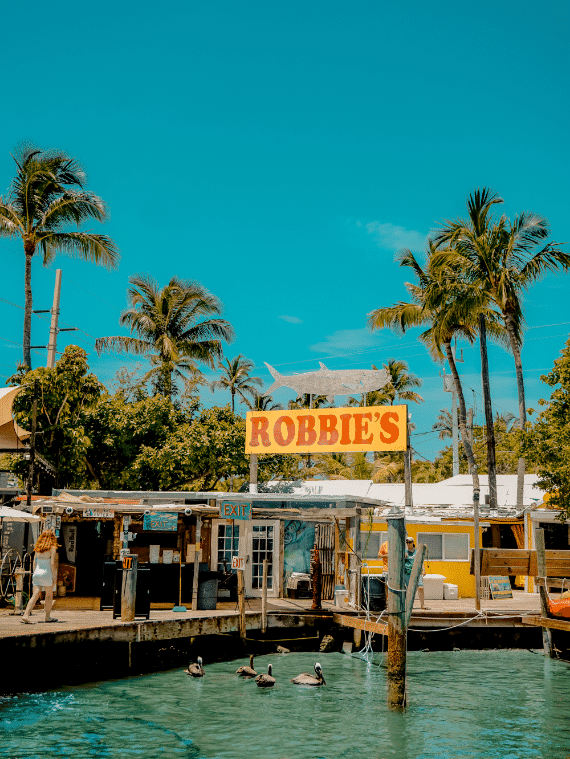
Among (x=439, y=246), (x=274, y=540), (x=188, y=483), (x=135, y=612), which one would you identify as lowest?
(x=135, y=612)

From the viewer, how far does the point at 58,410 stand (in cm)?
2678

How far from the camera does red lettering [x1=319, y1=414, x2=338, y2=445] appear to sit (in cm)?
2330

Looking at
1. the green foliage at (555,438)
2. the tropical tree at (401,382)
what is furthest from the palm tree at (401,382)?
the green foliage at (555,438)

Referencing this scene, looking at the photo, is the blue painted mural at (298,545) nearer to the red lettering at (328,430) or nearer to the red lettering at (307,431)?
the red lettering at (307,431)

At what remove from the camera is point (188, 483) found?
31.3 metres

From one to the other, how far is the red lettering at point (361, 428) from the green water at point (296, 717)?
7.05 meters

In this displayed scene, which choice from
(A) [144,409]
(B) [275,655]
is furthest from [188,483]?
(B) [275,655]

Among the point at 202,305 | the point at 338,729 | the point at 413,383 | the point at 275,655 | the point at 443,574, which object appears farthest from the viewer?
the point at 413,383

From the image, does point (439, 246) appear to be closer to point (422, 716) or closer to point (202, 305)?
point (202, 305)

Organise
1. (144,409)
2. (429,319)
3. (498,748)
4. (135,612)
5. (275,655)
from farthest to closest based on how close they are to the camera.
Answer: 1. (429,319)
2. (144,409)
3. (275,655)
4. (135,612)
5. (498,748)

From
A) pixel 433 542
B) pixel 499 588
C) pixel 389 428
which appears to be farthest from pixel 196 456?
pixel 499 588

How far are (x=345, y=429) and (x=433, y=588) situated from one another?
5824mm

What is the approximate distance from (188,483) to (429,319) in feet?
39.3

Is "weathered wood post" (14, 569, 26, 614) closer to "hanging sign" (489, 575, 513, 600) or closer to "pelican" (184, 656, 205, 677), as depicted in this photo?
"pelican" (184, 656, 205, 677)
